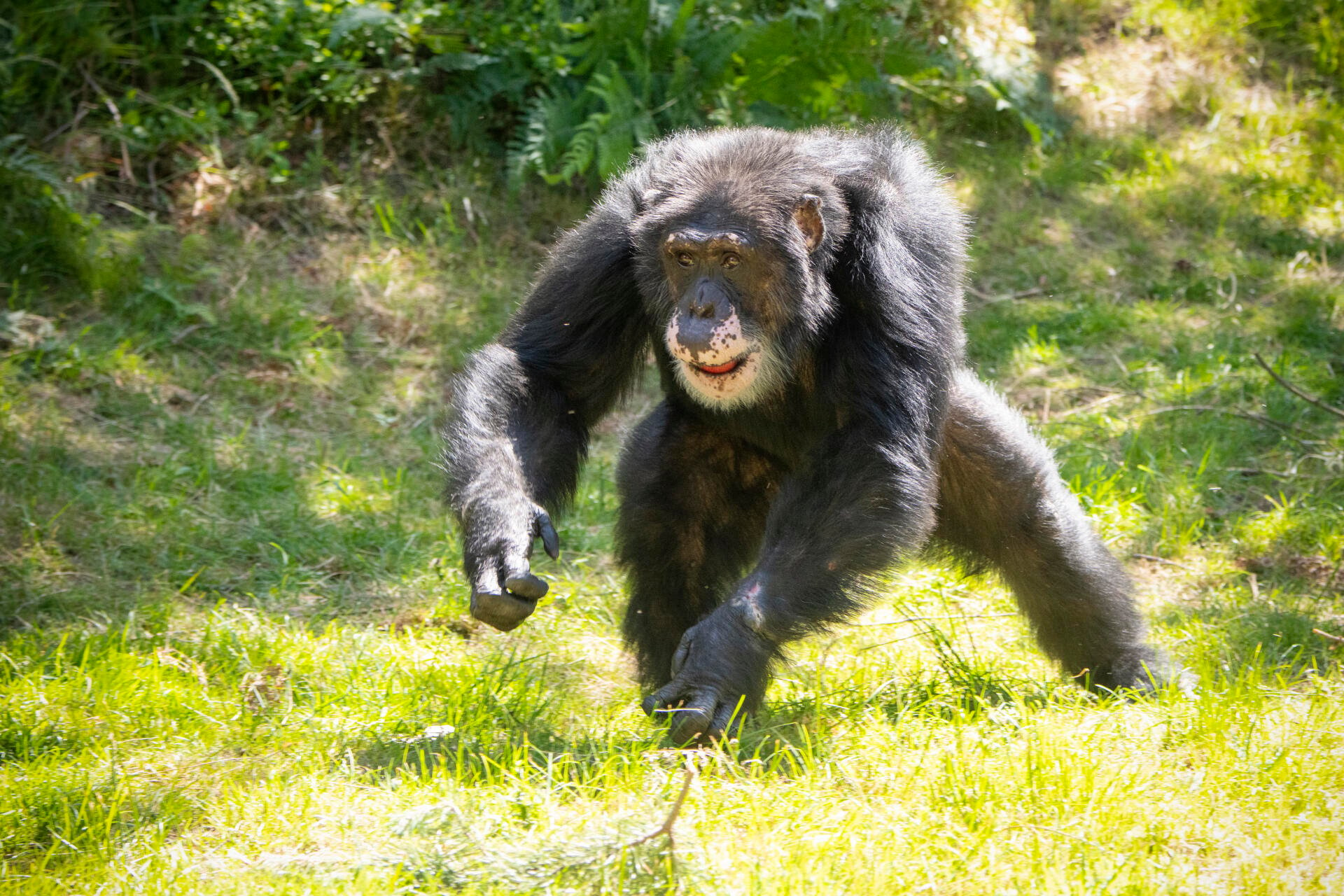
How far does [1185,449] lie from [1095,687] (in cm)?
283

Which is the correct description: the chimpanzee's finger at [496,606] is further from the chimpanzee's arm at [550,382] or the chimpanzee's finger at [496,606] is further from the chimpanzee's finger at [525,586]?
the chimpanzee's arm at [550,382]

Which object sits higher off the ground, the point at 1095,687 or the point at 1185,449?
the point at 1185,449

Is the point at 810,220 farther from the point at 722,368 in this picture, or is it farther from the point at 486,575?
the point at 486,575

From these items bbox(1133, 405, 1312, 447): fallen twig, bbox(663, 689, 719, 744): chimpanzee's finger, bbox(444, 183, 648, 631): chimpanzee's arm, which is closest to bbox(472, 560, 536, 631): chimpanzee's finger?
bbox(444, 183, 648, 631): chimpanzee's arm

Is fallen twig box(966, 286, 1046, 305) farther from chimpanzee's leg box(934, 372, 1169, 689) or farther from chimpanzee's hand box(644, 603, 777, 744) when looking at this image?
chimpanzee's hand box(644, 603, 777, 744)

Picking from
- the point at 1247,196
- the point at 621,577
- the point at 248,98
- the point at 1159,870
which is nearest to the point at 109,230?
the point at 248,98

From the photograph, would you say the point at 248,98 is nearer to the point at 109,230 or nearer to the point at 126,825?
A: the point at 109,230

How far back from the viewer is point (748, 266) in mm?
5340

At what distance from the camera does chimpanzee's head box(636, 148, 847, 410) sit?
5.23 m

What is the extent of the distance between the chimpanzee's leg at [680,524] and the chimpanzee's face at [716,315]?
47cm

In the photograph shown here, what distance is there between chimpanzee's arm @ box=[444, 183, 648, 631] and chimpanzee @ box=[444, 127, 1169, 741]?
0.04ft

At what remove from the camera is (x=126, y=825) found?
446cm

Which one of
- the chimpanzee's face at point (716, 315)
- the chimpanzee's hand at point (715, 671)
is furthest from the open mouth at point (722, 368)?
the chimpanzee's hand at point (715, 671)

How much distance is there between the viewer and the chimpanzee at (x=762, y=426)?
492cm
